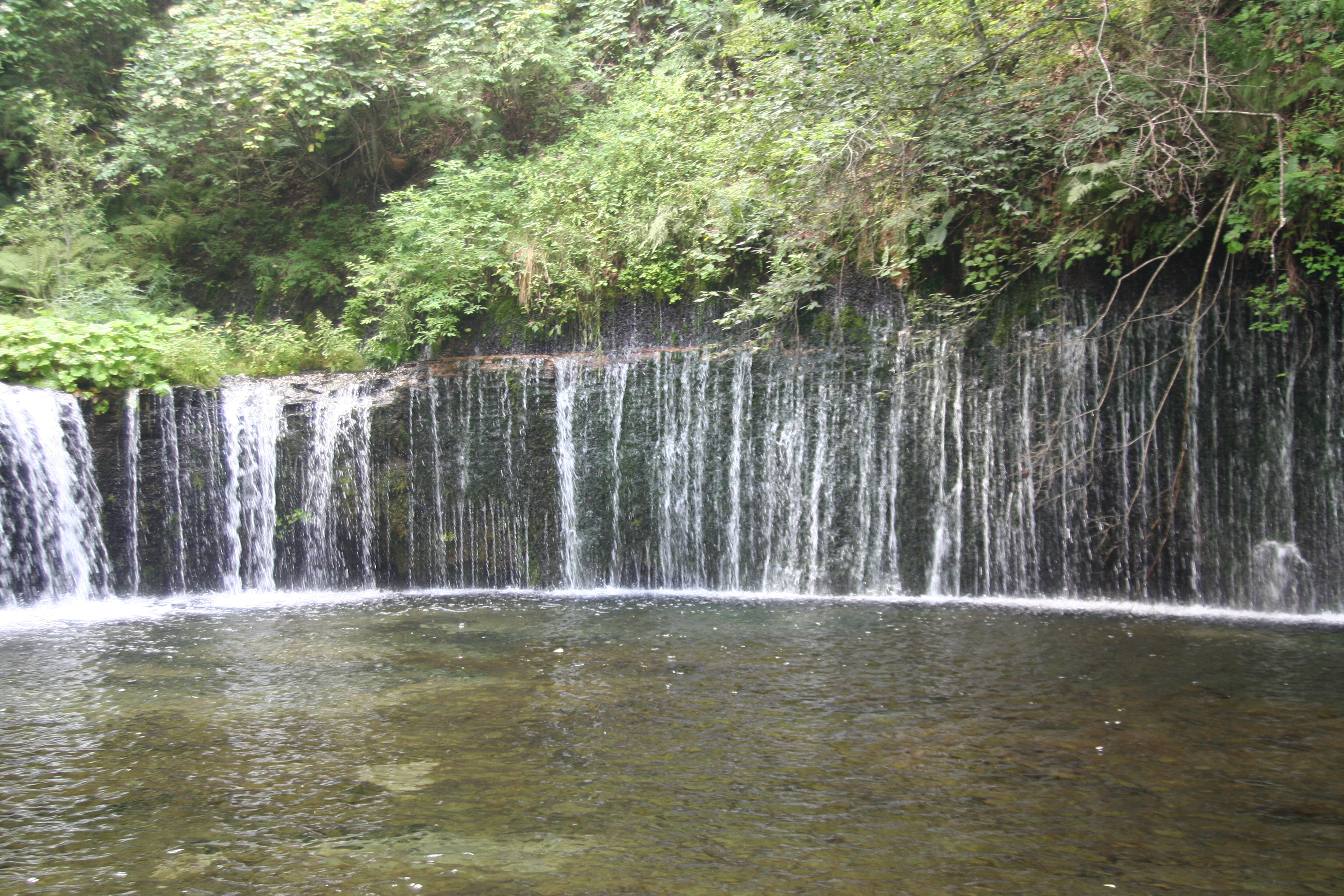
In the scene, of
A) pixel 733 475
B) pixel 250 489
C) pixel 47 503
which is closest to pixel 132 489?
pixel 47 503

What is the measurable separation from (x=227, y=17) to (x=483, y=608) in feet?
32.4

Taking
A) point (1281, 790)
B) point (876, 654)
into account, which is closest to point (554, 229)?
point (876, 654)

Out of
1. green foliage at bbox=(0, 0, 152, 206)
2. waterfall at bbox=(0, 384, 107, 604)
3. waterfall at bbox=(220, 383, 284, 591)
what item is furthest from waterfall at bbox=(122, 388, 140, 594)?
green foliage at bbox=(0, 0, 152, 206)

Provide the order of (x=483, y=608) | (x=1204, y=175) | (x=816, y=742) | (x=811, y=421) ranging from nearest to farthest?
(x=816, y=742), (x=1204, y=175), (x=483, y=608), (x=811, y=421)

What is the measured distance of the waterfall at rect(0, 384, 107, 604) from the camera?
32.0ft

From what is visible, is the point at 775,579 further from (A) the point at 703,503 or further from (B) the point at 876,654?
(B) the point at 876,654

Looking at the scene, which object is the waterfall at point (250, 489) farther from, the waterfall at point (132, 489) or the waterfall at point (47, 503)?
the waterfall at point (47, 503)

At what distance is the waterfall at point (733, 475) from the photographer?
27.8ft

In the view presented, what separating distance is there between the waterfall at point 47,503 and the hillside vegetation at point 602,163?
57cm

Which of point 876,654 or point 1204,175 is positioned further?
point 1204,175

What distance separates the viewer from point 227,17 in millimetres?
12914

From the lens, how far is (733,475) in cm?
1042

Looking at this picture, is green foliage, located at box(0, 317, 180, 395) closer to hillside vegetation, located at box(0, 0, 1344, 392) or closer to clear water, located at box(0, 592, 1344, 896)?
hillside vegetation, located at box(0, 0, 1344, 392)

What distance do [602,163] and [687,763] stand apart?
31.3ft
